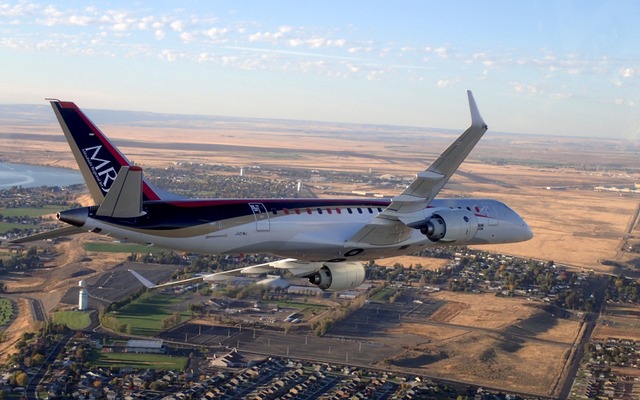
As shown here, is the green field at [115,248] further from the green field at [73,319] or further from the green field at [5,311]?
the green field at [73,319]

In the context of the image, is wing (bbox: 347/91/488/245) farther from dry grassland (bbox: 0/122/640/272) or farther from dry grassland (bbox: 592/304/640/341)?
dry grassland (bbox: 0/122/640/272)

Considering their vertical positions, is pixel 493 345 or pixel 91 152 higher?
pixel 91 152

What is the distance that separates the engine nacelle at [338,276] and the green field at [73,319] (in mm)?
25316

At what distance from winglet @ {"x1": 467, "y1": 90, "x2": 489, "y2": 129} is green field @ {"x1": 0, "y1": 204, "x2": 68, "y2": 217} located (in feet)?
254

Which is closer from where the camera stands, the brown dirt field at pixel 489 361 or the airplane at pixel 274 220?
the airplane at pixel 274 220

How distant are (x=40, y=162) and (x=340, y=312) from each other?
110m

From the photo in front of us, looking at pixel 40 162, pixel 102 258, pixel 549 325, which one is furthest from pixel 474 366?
pixel 40 162

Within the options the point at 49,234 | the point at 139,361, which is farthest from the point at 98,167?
the point at 139,361

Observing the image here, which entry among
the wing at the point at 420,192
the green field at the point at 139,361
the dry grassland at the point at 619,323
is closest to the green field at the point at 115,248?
the green field at the point at 139,361

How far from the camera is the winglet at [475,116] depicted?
26.6m

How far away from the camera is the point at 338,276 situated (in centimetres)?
3466

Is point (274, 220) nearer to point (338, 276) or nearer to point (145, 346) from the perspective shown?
point (338, 276)

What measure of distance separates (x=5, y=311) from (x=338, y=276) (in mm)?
33366

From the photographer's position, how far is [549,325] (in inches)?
2147
